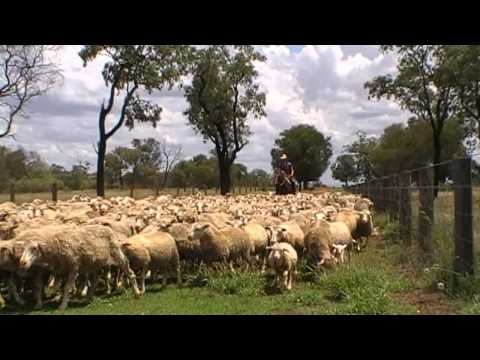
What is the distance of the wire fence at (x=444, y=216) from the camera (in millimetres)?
8984

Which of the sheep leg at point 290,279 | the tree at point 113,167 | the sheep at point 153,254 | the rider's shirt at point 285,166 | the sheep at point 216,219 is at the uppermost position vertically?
the tree at point 113,167

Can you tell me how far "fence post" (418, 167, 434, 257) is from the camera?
1195 cm

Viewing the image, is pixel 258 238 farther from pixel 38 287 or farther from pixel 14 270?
pixel 14 270

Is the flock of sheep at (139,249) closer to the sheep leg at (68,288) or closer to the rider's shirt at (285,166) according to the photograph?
the sheep leg at (68,288)

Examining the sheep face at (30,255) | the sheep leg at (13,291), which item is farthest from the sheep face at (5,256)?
the sheep leg at (13,291)

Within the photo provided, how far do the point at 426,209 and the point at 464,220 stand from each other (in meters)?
3.44

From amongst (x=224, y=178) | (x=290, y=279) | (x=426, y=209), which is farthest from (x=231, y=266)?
(x=224, y=178)

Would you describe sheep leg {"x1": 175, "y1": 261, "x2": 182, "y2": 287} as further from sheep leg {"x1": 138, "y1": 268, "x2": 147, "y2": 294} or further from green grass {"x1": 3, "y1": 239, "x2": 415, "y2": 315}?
sheep leg {"x1": 138, "y1": 268, "x2": 147, "y2": 294}
